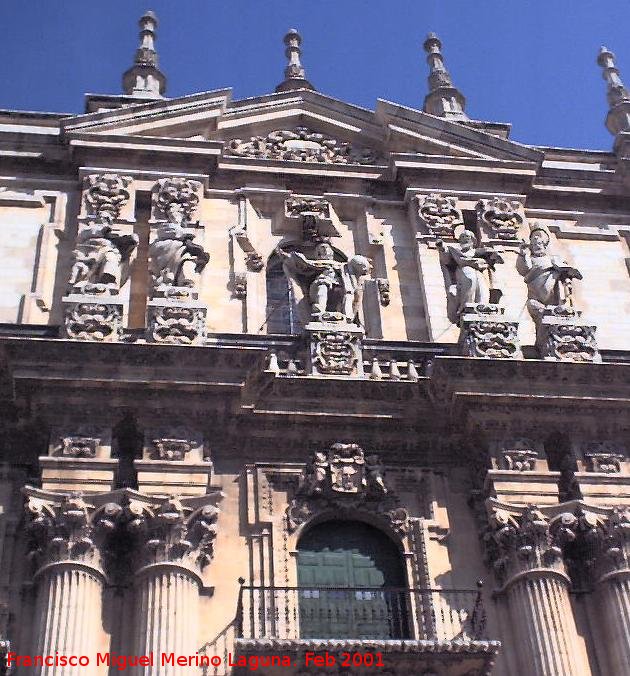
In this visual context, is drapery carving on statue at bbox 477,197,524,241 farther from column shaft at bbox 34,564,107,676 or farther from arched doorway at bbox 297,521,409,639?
column shaft at bbox 34,564,107,676

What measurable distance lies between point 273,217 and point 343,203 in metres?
1.11

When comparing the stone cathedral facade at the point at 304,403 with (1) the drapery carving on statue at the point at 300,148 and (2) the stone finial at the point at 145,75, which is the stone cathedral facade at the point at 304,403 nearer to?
(1) the drapery carving on statue at the point at 300,148

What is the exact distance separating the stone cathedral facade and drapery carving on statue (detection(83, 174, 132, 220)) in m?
Result: 0.05

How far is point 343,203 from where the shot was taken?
1862 cm

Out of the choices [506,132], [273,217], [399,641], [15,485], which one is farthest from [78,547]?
[506,132]

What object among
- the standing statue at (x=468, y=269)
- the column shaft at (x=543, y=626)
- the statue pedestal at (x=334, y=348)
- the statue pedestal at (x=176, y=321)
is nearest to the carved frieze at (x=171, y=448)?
the statue pedestal at (x=176, y=321)

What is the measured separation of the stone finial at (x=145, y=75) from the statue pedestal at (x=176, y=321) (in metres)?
5.84

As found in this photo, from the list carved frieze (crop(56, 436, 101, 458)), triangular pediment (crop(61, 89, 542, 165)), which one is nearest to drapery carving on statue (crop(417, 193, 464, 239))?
triangular pediment (crop(61, 89, 542, 165))

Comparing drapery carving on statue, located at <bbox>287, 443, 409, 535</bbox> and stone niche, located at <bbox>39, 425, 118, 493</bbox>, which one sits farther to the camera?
drapery carving on statue, located at <bbox>287, 443, 409, 535</bbox>

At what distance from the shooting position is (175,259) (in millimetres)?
15953

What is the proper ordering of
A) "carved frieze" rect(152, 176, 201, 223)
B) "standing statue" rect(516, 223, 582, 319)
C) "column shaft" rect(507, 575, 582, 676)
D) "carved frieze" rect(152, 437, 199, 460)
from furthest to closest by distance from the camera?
"carved frieze" rect(152, 176, 201, 223)
"standing statue" rect(516, 223, 582, 319)
"carved frieze" rect(152, 437, 199, 460)
"column shaft" rect(507, 575, 582, 676)

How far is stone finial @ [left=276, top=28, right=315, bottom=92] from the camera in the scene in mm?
21047

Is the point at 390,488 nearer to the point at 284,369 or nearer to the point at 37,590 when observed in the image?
the point at 284,369

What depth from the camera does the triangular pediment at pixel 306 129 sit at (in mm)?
18922
